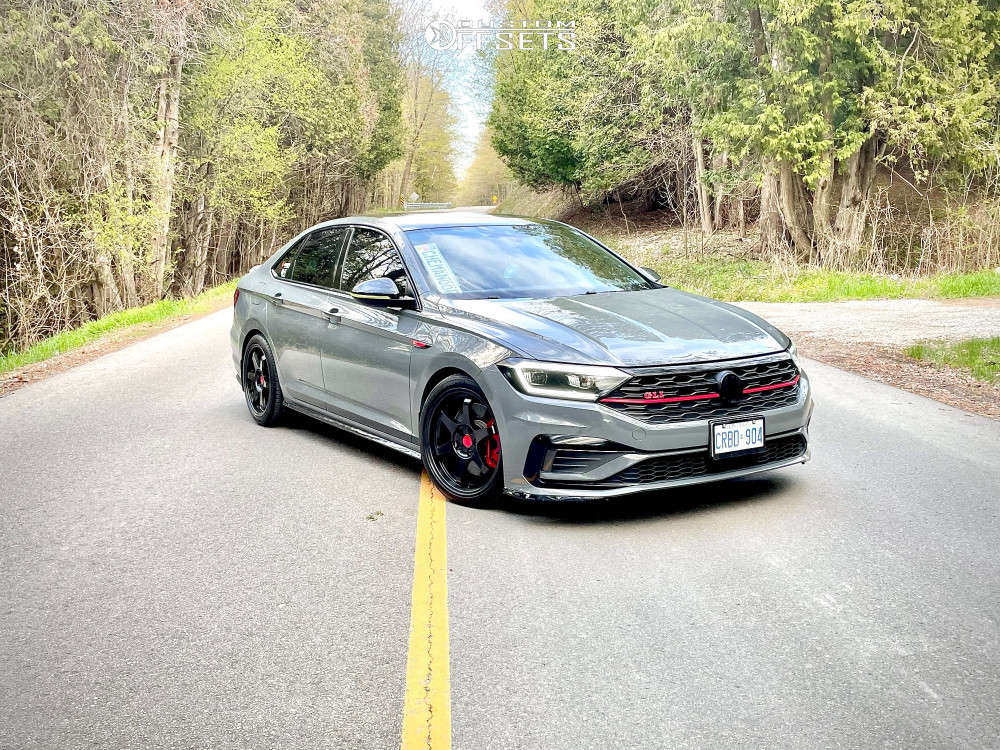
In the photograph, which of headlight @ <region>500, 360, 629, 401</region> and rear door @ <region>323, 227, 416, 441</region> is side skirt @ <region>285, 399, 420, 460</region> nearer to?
rear door @ <region>323, 227, 416, 441</region>

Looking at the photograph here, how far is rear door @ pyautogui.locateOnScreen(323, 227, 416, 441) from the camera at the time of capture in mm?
7023

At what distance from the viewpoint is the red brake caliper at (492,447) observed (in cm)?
625

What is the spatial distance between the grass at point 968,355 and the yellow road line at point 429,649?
732 cm

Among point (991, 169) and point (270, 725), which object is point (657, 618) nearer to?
point (270, 725)

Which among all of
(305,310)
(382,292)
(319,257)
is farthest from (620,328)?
(319,257)

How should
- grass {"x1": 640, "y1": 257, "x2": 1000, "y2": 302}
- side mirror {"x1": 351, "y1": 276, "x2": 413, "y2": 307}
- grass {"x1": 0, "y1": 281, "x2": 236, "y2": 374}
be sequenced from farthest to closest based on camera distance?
grass {"x1": 640, "y1": 257, "x2": 1000, "y2": 302}, grass {"x1": 0, "y1": 281, "x2": 236, "y2": 374}, side mirror {"x1": 351, "y1": 276, "x2": 413, "y2": 307}

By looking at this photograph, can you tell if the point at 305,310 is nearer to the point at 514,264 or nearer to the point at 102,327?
the point at 514,264

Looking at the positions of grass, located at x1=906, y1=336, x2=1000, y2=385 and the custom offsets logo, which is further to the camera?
the custom offsets logo

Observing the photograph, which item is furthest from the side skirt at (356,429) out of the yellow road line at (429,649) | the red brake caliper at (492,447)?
A: the yellow road line at (429,649)

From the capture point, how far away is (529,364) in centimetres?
597

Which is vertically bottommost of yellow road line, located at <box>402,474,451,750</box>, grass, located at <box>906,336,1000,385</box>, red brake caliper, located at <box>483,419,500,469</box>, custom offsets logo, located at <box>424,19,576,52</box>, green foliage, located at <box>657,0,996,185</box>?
yellow road line, located at <box>402,474,451,750</box>

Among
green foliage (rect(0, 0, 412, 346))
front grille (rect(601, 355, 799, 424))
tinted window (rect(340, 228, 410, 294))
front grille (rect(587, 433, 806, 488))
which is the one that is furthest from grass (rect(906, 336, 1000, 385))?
green foliage (rect(0, 0, 412, 346))

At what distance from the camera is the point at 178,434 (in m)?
8.91

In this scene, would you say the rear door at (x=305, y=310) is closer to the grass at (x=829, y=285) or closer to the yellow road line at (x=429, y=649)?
the yellow road line at (x=429, y=649)
